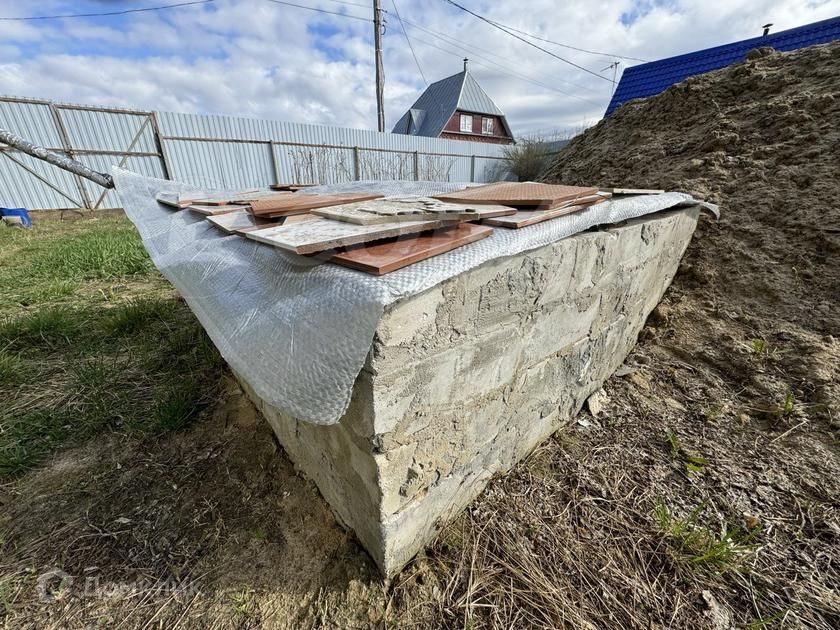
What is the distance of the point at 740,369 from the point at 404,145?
11.7 meters

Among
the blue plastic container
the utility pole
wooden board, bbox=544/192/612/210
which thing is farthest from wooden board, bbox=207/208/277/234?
the utility pole

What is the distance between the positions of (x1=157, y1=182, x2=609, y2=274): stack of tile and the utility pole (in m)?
11.8

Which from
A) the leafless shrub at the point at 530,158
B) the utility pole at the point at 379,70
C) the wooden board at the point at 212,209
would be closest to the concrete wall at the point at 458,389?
the wooden board at the point at 212,209

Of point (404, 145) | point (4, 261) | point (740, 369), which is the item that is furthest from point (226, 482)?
point (404, 145)

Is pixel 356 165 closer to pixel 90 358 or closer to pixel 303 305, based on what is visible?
pixel 90 358

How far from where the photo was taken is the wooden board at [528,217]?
3.79 feet

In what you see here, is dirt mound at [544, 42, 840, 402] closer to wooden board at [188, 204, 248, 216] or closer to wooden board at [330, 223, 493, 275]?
wooden board at [330, 223, 493, 275]

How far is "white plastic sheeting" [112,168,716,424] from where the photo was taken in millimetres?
783

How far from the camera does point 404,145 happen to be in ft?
38.5

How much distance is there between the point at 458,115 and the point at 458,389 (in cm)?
2251

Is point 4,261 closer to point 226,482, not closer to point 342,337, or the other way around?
point 226,482

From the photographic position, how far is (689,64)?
821 centimetres

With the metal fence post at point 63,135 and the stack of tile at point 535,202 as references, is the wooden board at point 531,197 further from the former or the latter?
the metal fence post at point 63,135

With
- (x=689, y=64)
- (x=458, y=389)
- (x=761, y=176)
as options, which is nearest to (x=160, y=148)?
(x=458, y=389)
